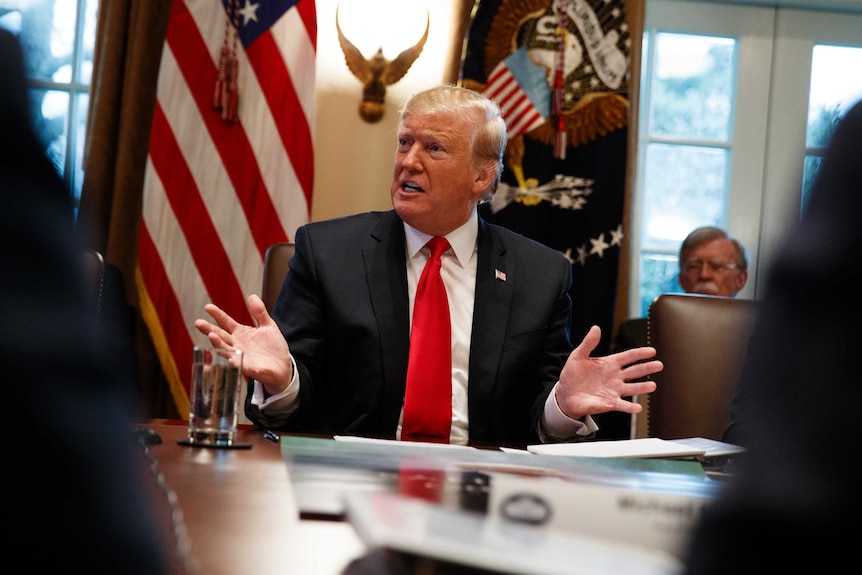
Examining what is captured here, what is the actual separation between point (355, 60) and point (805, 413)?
3284 mm

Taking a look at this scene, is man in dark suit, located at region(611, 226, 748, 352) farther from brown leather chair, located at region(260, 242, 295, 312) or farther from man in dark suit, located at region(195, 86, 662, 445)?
brown leather chair, located at region(260, 242, 295, 312)

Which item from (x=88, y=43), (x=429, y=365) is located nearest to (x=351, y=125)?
(x=88, y=43)

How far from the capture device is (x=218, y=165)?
130 inches

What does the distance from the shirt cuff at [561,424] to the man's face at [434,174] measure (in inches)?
24.6

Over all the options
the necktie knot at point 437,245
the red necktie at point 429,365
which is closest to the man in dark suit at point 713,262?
the necktie knot at point 437,245

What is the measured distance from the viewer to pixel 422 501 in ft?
2.53

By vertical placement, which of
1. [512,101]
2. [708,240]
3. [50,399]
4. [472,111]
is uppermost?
[512,101]

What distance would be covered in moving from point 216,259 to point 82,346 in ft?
9.53

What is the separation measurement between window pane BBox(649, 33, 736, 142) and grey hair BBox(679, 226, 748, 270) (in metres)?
0.56

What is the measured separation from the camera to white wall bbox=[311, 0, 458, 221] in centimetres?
361

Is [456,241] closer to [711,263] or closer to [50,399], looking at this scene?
[711,263]

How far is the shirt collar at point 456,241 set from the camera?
91.9 inches

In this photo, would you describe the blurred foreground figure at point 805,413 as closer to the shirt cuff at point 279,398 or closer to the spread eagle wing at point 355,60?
the shirt cuff at point 279,398

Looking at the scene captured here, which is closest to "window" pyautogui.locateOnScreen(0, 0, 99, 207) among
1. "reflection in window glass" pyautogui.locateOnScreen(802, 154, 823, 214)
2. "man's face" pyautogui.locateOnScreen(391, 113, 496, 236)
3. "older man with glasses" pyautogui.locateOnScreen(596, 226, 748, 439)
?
"man's face" pyautogui.locateOnScreen(391, 113, 496, 236)
